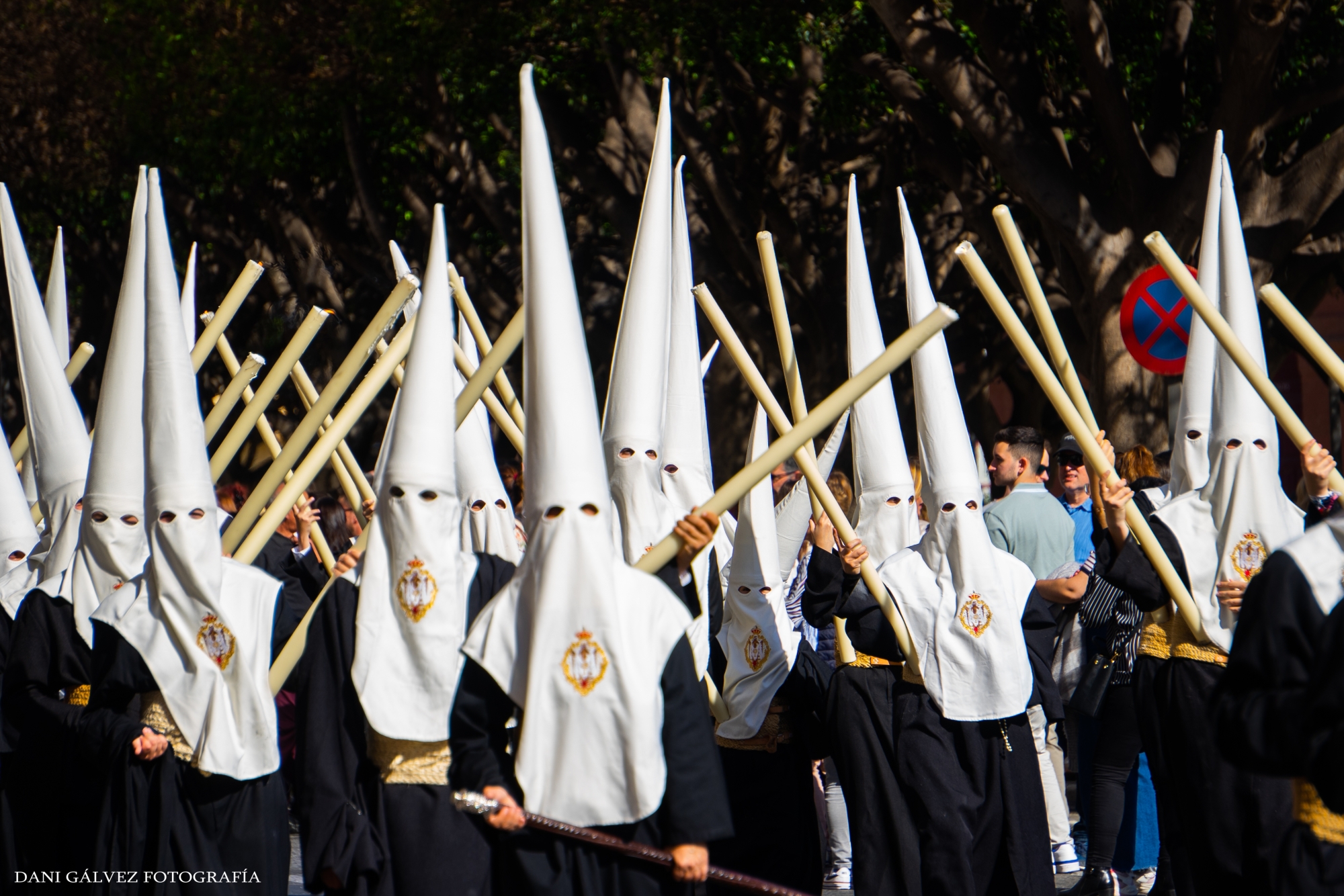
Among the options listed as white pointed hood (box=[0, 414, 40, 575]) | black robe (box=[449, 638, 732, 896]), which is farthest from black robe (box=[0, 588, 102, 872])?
black robe (box=[449, 638, 732, 896])

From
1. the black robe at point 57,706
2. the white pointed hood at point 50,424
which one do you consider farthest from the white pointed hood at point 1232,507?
the white pointed hood at point 50,424

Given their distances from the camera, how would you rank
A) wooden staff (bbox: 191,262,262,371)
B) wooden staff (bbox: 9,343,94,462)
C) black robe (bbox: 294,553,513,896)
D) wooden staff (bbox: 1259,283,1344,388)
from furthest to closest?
wooden staff (bbox: 9,343,94,462) → wooden staff (bbox: 191,262,262,371) → wooden staff (bbox: 1259,283,1344,388) → black robe (bbox: 294,553,513,896)

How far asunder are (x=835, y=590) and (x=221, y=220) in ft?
45.9

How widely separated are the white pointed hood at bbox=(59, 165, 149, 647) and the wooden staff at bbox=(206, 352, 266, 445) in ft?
1.35

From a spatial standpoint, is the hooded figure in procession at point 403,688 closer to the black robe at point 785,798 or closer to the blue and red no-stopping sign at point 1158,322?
the black robe at point 785,798

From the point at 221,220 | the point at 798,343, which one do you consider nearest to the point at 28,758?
the point at 798,343

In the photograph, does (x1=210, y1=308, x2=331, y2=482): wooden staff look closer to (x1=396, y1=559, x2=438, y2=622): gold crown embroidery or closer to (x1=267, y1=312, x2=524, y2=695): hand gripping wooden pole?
(x1=267, y1=312, x2=524, y2=695): hand gripping wooden pole

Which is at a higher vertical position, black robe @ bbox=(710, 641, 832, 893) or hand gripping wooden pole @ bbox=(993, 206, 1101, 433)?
hand gripping wooden pole @ bbox=(993, 206, 1101, 433)

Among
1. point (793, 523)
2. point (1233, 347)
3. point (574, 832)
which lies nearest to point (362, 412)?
point (574, 832)

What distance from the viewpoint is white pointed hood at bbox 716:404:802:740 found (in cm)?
546

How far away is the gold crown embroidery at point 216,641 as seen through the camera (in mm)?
4574

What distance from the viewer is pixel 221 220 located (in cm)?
1766

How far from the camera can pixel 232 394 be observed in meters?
5.66

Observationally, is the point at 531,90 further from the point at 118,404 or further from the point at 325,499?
the point at 325,499
